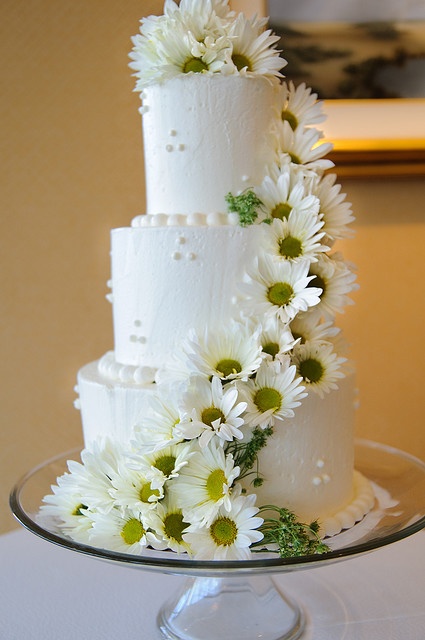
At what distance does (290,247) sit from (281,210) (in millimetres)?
51

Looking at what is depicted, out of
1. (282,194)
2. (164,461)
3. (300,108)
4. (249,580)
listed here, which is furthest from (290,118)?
(249,580)

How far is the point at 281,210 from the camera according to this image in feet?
2.56

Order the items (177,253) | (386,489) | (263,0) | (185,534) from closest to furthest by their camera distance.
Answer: (185,534), (177,253), (386,489), (263,0)

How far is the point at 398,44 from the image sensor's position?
4.27ft

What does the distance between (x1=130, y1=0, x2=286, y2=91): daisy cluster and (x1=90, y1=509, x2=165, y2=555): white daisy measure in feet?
1.72

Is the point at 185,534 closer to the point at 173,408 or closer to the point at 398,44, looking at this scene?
the point at 173,408

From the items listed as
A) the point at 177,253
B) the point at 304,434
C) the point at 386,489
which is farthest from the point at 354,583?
the point at 177,253

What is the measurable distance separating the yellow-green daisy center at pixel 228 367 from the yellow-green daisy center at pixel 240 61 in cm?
36

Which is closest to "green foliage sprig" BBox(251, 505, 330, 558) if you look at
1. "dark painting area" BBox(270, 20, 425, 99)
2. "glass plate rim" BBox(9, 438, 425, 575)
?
"glass plate rim" BBox(9, 438, 425, 575)

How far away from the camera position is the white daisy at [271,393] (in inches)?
27.3

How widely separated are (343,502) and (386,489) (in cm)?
11

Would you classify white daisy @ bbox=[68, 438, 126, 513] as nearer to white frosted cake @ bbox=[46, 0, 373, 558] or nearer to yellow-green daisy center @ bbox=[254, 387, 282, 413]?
white frosted cake @ bbox=[46, 0, 373, 558]

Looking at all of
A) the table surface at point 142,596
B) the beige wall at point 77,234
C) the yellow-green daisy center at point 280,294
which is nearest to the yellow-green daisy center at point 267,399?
the yellow-green daisy center at point 280,294

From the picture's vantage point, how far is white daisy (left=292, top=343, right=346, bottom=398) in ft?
2.49
